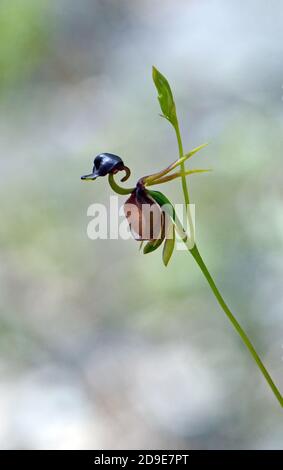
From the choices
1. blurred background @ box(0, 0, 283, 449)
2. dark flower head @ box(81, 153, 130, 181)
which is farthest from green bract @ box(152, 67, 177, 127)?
blurred background @ box(0, 0, 283, 449)

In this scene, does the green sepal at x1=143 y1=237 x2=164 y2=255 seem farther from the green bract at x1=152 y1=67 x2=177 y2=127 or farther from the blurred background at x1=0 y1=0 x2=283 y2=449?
the blurred background at x1=0 y1=0 x2=283 y2=449

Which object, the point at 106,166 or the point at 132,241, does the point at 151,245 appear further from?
the point at 132,241

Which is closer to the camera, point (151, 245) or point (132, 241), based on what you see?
point (151, 245)

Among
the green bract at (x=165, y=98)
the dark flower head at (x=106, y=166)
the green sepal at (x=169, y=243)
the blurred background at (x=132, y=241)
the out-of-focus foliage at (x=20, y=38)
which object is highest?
the out-of-focus foliage at (x=20, y=38)

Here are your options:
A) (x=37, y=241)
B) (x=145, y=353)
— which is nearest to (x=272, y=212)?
(x=145, y=353)

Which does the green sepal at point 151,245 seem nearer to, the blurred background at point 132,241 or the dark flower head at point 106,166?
the dark flower head at point 106,166

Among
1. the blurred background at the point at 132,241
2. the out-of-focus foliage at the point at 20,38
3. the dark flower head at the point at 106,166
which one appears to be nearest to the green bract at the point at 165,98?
the dark flower head at the point at 106,166

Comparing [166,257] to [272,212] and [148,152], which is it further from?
[148,152]

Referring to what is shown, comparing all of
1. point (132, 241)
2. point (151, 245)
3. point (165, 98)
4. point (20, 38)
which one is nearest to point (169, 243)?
point (151, 245)
